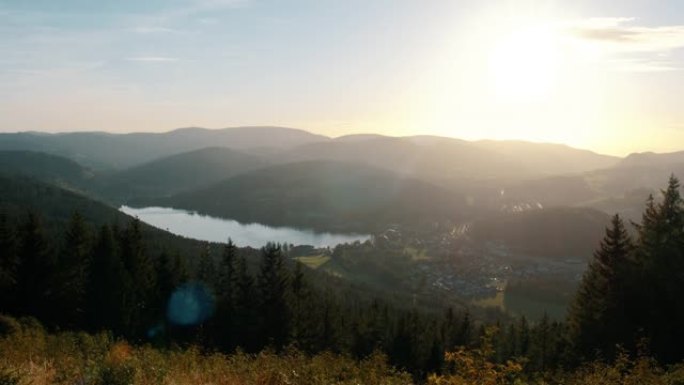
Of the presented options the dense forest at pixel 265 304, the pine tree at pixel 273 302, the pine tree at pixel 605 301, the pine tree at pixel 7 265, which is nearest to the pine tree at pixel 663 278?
the dense forest at pixel 265 304

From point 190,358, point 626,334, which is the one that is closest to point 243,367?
point 190,358

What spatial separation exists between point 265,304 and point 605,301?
28901 millimetres

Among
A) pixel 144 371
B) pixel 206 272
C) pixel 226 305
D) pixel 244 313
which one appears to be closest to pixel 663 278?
pixel 144 371

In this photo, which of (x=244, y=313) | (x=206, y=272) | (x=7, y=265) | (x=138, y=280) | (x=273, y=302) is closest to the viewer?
(x=7, y=265)

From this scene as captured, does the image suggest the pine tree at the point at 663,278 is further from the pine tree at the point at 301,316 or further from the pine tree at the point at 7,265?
the pine tree at the point at 7,265

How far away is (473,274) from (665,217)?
178 meters

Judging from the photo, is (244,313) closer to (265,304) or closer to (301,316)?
(265,304)

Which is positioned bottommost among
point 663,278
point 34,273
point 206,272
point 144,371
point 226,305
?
point 226,305

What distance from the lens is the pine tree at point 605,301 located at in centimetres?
2672

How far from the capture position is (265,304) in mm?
47031

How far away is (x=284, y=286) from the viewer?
4731cm

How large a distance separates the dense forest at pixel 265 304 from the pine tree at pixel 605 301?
0.22 ft

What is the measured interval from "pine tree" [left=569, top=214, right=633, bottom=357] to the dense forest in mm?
67

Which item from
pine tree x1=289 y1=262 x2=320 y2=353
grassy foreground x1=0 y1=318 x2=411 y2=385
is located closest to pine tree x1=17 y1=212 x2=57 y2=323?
pine tree x1=289 y1=262 x2=320 y2=353
